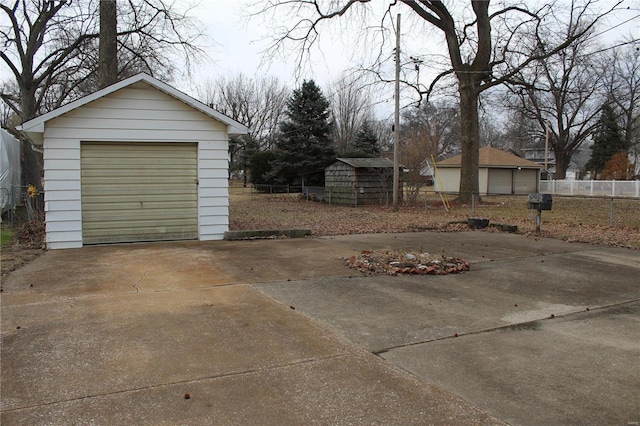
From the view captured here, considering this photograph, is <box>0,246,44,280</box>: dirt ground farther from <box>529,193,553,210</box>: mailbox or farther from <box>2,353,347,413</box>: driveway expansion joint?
<box>529,193,553,210</box>: mailbox

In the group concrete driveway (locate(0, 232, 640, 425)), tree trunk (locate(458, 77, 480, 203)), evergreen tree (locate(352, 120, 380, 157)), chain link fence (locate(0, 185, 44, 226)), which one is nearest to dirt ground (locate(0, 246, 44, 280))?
concrete driveway (locate(0, 232, 640, 425))

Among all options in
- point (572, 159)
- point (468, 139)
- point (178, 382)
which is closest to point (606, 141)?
point (572, 159)

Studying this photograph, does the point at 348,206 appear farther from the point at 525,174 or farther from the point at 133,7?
the point at 525,174

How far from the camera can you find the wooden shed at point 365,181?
24531 millimetres

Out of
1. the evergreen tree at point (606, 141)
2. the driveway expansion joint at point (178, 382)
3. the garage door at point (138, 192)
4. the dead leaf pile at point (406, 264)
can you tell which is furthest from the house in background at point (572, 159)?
the driveway expansion joint at point (178, 382)

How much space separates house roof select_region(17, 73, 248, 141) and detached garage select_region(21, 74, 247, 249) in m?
0.02

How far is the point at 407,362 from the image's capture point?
12.8 ft

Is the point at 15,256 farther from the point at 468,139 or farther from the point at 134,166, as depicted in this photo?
the point at 468,139

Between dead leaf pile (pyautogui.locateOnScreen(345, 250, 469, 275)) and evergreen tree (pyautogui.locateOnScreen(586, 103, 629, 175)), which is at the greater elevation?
evergreen tree (pyautogui.locateOnScreen(586, 103, 629, 175))

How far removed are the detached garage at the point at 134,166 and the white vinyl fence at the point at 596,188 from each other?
1192 inches

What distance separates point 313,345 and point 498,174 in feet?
121

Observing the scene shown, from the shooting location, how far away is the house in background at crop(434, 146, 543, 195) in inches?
1480

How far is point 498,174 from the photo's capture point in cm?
3812

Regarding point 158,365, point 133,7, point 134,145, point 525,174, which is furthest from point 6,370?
point 525,174
